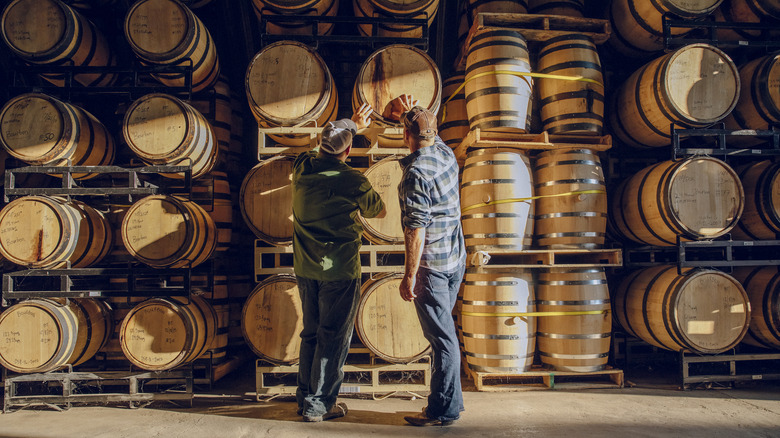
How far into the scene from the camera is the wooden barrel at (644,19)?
4.08 meters

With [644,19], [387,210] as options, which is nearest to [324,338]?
[387,210]

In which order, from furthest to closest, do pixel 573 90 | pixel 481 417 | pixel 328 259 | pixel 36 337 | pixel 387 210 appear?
pixel 573 90, pixel 387 210, pixel 36 337, pixel 481 417, pixel 328 259

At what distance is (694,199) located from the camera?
385 cm

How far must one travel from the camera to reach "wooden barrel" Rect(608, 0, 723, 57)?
4.08 m

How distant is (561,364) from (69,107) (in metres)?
5.15

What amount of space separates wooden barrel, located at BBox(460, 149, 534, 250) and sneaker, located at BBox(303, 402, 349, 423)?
6.05 ft

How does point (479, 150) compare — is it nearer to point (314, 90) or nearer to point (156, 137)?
point (314, 90)

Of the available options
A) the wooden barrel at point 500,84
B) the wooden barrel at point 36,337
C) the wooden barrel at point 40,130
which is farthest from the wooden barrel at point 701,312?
the wooden barrel at point 40,130

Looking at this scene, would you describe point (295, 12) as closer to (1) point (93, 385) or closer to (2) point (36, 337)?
(2) point (36, 337)

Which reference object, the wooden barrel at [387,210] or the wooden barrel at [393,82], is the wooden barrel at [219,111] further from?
the wooden barrel at [387,210]

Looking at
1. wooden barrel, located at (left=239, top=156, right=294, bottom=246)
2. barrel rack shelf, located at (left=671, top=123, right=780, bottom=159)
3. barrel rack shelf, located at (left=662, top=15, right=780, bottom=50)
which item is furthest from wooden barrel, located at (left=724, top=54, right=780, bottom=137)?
wooden barrel, located at (left=239, top=156, right=294, bottom=246)

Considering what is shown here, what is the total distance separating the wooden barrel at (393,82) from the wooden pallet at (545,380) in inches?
95.0

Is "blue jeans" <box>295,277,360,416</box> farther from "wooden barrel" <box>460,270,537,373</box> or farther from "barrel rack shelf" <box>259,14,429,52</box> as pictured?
"barrel rack shelf" <box>259,14,429,52</box>

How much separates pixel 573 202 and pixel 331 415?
2.84m
